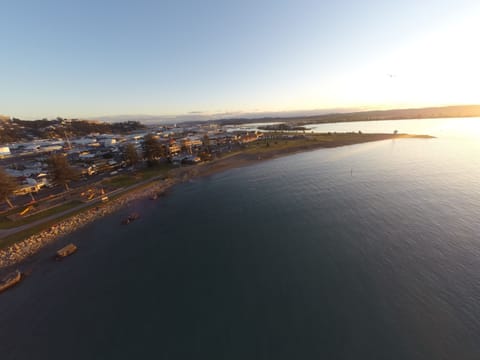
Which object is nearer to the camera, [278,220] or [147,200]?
[278,220]

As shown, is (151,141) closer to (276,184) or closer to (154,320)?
(276,184)

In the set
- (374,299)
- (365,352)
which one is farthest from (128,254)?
(374,299)

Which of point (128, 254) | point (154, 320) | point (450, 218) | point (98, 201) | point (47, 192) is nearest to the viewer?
point (154, 320)

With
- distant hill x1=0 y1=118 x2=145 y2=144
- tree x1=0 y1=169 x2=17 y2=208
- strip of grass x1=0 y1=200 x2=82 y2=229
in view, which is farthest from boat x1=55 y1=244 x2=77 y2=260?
distant hill x1=0 y1=118 x2=145 y2=144

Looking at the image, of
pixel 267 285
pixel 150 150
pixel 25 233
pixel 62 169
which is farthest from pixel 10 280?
pixel 150 150

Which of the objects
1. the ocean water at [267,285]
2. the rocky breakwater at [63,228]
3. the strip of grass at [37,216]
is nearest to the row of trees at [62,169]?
the strip of grass at [37,216]

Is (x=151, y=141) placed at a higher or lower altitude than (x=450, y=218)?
higher

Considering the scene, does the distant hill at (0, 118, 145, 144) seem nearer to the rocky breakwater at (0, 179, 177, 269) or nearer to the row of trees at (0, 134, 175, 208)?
the row of trees at (0, 134, 175, 208)
